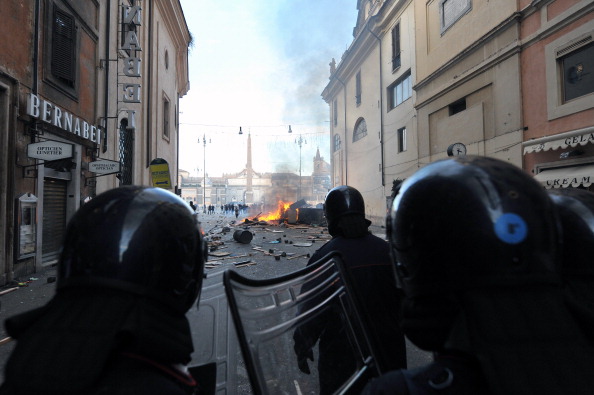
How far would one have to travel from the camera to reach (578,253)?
3.13 ft

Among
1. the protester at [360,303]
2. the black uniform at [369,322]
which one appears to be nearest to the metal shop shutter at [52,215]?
the protester at [360,303]

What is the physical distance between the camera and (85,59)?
8984 mm

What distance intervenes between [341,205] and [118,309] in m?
1.98

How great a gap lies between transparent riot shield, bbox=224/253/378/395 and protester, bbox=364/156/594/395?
1.20 feet

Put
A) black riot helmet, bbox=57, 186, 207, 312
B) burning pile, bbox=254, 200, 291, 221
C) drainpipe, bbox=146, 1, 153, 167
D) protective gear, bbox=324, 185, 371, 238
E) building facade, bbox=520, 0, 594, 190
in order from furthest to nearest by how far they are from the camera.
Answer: burning pile, bbox=254, 200, 291, 221 → drainpipe, bbox=146, 1, 153, 167 → building facade, bbox=520, 0, 594, 190 → protective gear, bbox=324, 185, 371, 238 → black riot helmet, bbox=57, 186, 207, 312

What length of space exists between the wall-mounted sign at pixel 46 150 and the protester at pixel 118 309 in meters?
7.04

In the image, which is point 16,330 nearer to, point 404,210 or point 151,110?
point 404,210

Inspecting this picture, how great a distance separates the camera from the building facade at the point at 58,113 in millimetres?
6340

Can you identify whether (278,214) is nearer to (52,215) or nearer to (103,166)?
(103,166)

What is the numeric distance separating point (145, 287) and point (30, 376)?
11.3 inches

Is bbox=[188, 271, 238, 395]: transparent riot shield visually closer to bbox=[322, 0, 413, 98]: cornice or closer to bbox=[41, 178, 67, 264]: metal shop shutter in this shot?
bbox=[41, 178, 67, 264]: metal shop shutter

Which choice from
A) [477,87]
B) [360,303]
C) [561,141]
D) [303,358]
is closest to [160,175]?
[303,358]

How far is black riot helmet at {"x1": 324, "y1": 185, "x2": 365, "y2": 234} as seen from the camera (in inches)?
99.2

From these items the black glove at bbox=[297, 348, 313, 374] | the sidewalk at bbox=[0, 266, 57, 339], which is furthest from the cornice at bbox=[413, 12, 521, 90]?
the sidewalk at bbox=[0, 266, 57, 339]
